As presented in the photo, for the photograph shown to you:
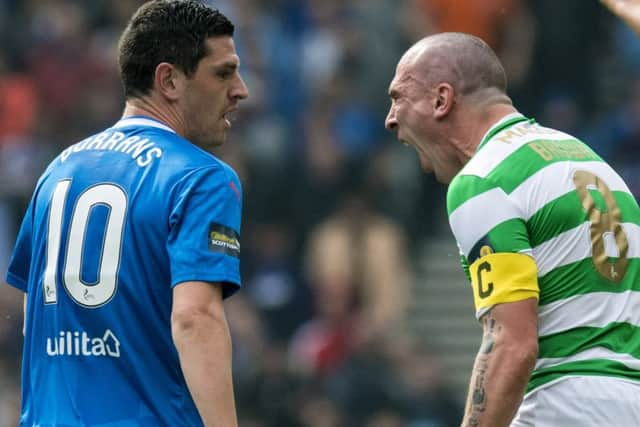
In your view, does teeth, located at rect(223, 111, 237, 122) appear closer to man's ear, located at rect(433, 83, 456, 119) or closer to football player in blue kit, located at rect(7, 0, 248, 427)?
football player in blue kit, located at rect(7, 0, 248, 427)

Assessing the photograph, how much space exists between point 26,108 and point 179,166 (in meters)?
10.1

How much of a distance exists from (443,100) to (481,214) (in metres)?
0.65

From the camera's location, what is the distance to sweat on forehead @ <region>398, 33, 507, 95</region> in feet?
18.6

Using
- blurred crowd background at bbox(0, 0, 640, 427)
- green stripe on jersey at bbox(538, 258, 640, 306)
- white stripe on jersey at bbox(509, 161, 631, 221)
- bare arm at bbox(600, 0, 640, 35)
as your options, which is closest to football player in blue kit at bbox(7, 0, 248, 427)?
white stripe on jersey at bbox(509, 161, 631, 221)

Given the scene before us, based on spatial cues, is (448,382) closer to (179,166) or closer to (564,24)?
(564,24)

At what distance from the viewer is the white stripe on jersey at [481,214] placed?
521 cm

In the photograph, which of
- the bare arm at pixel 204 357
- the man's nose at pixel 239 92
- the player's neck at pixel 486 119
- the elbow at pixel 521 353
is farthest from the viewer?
the player's neck at pixel 486 119

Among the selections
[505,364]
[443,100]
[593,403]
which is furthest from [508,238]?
[443,100]

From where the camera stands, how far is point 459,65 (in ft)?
18.7

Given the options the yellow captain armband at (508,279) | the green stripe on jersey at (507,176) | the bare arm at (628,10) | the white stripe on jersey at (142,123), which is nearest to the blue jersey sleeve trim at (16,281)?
the white stripe on jersey at (142,123)

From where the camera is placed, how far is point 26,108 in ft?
48.6

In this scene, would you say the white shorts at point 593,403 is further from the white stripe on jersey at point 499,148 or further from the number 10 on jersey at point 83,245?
the number 10 on jersey at point 83,245

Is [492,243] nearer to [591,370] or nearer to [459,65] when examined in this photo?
[591,370]

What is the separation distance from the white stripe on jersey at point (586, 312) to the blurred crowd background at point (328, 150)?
22.4ft
